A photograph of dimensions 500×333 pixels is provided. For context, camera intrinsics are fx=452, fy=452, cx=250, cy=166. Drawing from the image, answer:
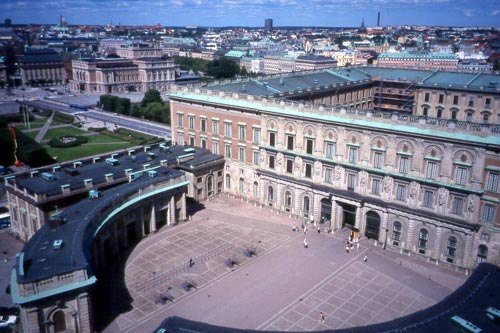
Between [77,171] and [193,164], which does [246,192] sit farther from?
[77,171]

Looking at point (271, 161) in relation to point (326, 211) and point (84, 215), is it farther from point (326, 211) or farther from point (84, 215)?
point (84, 215)

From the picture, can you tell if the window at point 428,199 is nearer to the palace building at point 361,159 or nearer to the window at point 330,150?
the palace building at point 361,159

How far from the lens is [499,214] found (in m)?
53.7

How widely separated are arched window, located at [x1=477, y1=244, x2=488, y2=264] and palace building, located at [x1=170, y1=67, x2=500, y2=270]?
0.12 metres

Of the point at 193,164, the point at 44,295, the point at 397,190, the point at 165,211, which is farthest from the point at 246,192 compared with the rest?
the point at 44,295

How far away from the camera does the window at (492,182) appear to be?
53500 mm

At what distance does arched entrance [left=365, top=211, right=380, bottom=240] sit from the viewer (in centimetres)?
6438

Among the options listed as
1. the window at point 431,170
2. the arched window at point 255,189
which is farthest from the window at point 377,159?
the arched window at point 255,189

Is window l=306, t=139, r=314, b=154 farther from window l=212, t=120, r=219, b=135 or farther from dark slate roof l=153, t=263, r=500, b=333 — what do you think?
dark slate roof l=153, t=263, r=500, b=333

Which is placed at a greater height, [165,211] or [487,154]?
[487,154]

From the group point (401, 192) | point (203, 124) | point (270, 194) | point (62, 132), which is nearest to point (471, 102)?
point (401, 192)

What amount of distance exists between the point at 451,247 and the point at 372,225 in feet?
36.1

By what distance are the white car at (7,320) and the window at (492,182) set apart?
53.6 meters

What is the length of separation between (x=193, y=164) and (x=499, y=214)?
45742 millimetres
